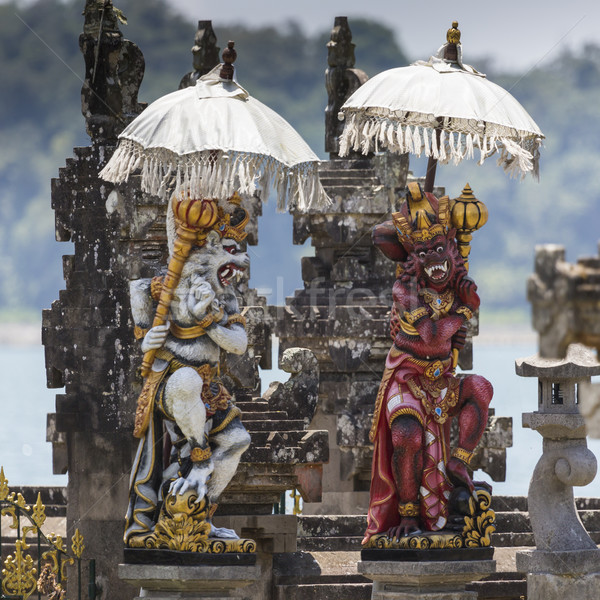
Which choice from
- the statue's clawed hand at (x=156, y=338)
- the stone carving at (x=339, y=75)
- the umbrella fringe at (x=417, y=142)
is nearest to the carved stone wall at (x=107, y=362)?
the statue's clawed hand at (x=156, y=338)

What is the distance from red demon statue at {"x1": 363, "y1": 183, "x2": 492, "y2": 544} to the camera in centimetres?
1058

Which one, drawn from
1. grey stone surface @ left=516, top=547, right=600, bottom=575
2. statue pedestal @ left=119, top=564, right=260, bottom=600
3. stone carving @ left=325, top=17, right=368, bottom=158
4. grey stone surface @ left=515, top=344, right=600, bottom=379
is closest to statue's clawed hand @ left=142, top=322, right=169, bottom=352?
statue pedestal @ left=119, top=564, right=260, bottom=600

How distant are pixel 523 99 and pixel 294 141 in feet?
97.6

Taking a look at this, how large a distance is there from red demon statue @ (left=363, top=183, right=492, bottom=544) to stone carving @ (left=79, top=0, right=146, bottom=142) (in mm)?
2671

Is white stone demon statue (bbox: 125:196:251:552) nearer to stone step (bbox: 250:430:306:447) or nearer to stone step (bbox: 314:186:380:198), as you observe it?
stone step (bbox: 250:430:306:447)

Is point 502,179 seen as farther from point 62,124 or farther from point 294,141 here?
point 62,124

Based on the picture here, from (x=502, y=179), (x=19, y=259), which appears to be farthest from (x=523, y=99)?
(x=19, y=259)

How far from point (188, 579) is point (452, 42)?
13.6 feet

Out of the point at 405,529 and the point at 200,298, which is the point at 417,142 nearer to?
the point at 200,298

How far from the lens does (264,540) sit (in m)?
11.8

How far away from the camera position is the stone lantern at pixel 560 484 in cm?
1079

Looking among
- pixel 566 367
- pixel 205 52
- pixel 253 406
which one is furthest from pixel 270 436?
pixel 205 52

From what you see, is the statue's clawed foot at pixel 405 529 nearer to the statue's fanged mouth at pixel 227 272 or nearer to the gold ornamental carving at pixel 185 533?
the gold ornamental carving at pixel 185 533

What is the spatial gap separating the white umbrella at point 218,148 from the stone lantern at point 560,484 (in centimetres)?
210
